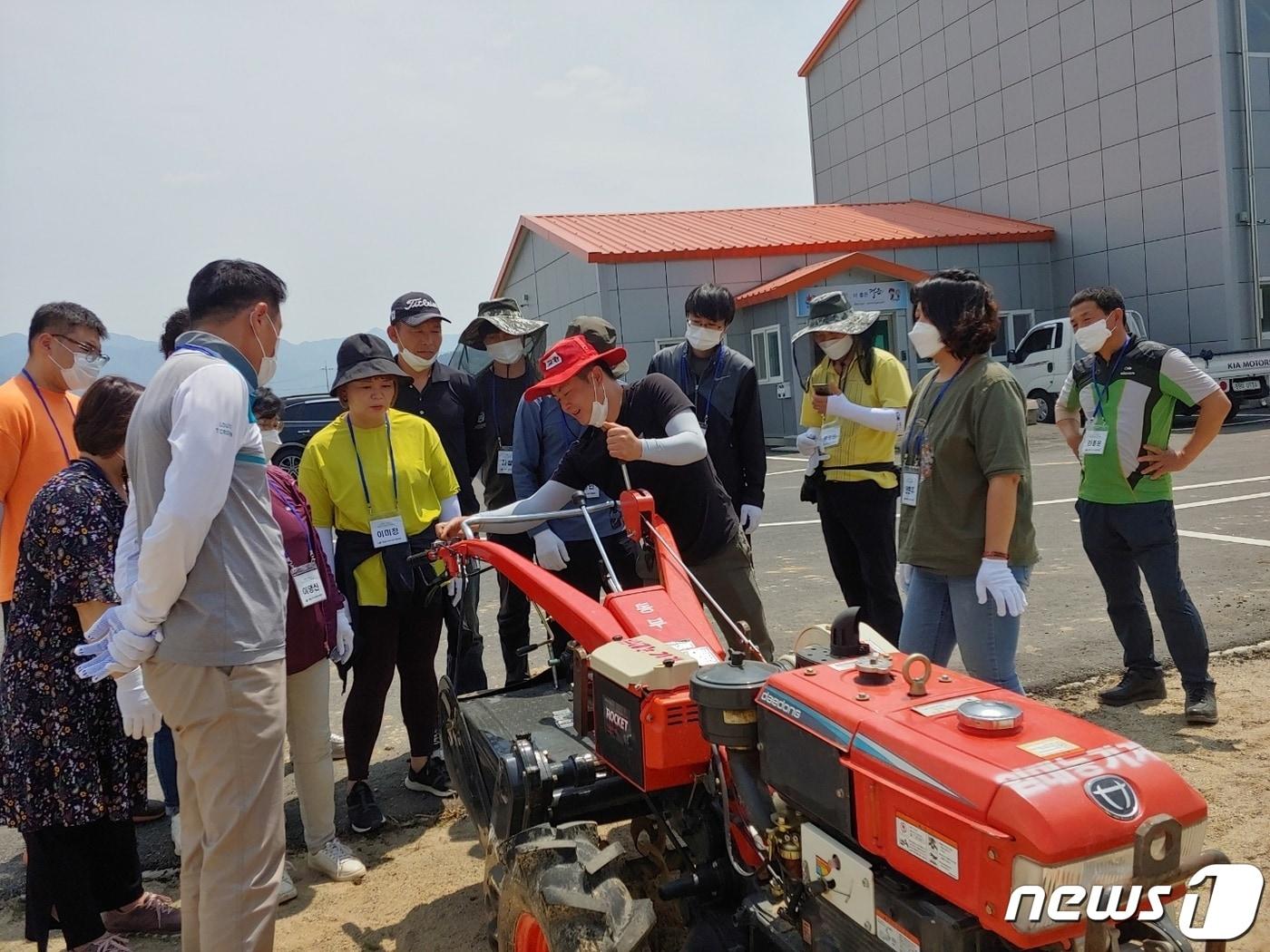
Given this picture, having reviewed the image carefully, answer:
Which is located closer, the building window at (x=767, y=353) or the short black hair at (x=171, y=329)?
the short black hair at (x=171, y=329)

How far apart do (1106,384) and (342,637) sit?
3.73 m

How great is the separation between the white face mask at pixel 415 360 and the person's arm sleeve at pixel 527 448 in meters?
0.58

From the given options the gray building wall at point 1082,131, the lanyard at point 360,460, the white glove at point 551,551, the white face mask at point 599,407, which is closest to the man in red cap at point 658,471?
the white face mask at point 599,407

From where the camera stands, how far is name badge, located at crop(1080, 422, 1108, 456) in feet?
15.8

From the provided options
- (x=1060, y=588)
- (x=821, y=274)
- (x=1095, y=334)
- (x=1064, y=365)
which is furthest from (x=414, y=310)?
(x=1064, y=365)

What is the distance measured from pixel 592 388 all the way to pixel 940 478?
4.13 feet

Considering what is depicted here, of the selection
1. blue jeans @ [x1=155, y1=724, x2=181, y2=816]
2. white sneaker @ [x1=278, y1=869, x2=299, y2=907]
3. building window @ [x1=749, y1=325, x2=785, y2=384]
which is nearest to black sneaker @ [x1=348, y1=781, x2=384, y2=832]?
white sneaker @ [x1=278, y1=869, x2=299, y2=907]

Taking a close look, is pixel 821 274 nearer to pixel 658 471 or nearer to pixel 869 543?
pixel 869 543

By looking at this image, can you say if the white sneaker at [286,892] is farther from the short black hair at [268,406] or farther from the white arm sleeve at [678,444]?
the white arm sleeve at [678,444]

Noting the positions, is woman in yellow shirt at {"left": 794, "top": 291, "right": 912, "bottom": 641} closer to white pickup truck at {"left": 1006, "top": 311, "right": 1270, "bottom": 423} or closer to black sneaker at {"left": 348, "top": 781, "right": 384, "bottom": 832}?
black sneaker at {"left": 348, "top": 781, "right": 384, "bottom": 832}

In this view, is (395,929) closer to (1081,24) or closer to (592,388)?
(592,388)

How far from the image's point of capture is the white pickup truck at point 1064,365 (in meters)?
16.9

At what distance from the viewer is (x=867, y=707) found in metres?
2.04

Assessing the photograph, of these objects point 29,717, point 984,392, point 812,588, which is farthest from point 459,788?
point 812,588
